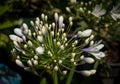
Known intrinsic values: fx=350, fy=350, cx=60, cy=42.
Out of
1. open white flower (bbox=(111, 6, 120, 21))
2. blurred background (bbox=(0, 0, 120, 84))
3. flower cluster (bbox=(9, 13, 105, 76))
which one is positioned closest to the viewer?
flower cluster (bbox=(9, 13, 105, 76))

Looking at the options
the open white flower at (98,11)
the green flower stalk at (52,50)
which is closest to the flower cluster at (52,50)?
the green flower stalk at (52,50)

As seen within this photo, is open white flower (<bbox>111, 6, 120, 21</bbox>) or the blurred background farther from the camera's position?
the blurred background

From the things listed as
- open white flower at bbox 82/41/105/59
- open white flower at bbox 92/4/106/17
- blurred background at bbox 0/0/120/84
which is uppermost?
blurred background at bbox 0/0/120/84

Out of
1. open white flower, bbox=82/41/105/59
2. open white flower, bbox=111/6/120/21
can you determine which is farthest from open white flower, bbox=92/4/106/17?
open white flower, bbox=82/41/105/59

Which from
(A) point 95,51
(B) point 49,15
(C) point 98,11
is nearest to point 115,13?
(C) point 98,11

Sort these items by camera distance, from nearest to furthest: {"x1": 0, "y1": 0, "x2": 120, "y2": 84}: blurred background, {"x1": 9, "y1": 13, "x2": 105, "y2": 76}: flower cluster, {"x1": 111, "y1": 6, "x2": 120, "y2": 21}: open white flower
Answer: {"x1": 9, "y1": 13, "x2": 105, "y2": 76}: flower cluster
{"x1": 111, "y1": 6, "x2": 120, "y2": 21}: open white flower
{"x1": 0, "y1": 0, "x2": 120, "y2": 84}: blurred background

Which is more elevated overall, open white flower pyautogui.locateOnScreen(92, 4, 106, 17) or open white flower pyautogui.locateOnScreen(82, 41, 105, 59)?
open white flower pyautogui.locateOnScreen(92, 4, 106, 17)

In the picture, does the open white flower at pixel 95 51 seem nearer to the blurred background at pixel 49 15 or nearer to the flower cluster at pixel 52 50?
the flower cluster at pixel 52 50

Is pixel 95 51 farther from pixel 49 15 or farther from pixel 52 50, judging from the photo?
pixel 49 15

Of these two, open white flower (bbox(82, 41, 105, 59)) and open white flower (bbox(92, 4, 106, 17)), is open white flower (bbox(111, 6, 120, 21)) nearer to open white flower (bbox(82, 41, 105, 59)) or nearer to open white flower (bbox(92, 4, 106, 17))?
open white flower (bbox(92, 4, 106, 17))
